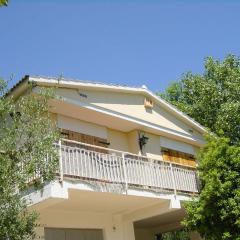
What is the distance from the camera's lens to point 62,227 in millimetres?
14117

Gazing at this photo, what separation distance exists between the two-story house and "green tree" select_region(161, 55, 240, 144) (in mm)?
5395

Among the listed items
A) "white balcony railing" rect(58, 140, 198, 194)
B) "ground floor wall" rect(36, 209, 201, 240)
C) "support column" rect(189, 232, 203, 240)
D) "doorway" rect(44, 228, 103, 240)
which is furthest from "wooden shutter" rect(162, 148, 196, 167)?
"doorway" rect(44, 228, 103, 240)

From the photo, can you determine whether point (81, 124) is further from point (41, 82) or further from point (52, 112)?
point (41, 82)

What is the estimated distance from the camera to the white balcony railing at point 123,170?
12.5m

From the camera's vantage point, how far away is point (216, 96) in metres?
28.5

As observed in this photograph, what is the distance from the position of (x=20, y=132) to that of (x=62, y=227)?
5.04m

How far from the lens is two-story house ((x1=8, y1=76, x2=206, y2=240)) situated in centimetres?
1284

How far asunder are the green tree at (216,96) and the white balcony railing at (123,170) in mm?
9410

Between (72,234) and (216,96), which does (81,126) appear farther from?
(216,96)

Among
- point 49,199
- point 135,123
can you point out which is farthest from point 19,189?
point 135,123

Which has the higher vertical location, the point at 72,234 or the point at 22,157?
the point at 22,157

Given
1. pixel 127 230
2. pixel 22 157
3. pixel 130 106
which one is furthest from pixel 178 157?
pixel 22 157

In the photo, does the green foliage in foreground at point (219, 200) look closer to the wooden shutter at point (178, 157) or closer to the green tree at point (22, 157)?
the wooden shutter at point (178, 157)

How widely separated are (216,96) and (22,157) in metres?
20.4
